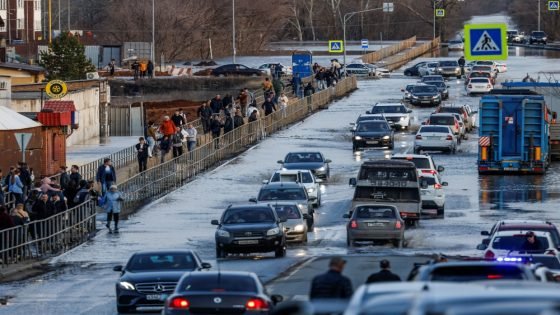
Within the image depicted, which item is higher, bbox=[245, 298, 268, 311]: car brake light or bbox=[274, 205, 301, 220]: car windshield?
bbox=[245, 298, 268, 311]: car brake light

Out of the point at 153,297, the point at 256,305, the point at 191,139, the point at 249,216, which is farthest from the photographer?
the point at 191,139

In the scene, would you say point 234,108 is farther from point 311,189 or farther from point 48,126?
point 311,189

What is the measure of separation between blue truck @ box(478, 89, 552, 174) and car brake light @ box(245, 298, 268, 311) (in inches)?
1246

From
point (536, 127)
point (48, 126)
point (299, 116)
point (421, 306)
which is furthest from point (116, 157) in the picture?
point (421, 306)

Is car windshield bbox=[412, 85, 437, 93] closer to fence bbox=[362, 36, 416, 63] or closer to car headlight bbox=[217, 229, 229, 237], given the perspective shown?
fence bbox=[362, 36, 416, 63]

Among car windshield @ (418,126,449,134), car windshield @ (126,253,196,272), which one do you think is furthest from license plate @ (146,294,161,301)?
car windshield @ (418,126,449,134)

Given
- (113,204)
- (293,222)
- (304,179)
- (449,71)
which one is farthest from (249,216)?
(449,71)

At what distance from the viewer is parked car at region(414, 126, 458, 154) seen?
5725 centimetres

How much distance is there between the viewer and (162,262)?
990 inches

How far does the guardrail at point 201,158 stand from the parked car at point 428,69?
934 inches

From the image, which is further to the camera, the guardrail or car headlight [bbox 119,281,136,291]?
the guardrail

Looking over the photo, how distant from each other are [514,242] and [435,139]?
29754mm

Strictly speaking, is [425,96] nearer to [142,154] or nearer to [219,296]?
[142,154]

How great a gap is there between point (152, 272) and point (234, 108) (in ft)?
130
